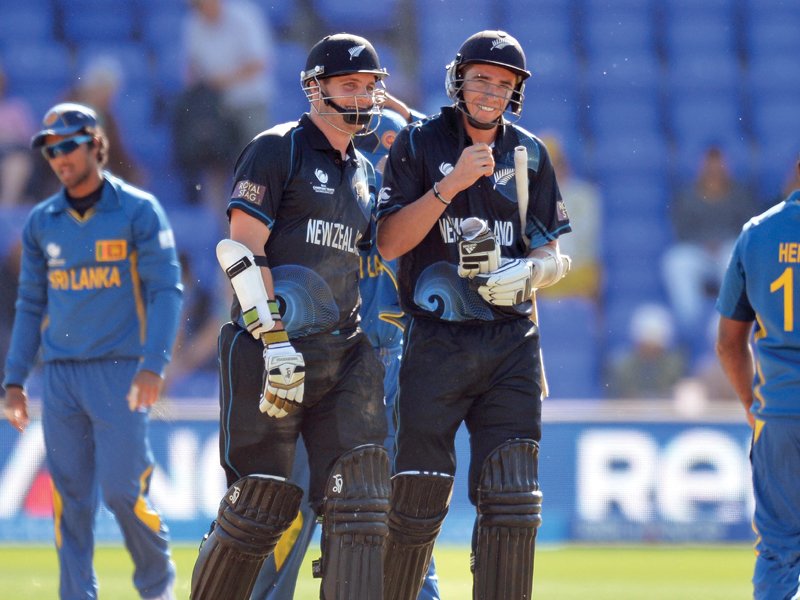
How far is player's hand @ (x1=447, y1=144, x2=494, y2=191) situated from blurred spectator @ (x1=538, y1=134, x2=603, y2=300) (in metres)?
7.61

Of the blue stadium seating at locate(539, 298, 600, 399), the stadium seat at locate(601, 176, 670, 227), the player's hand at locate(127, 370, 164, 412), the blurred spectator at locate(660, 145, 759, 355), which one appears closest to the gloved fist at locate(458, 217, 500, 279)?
the player's hand at locate(127, 370, 164, 412)

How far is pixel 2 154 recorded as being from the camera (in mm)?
12852

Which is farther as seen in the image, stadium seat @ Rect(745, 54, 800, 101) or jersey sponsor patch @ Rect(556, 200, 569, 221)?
stadium seat @ Rect(745, 54, 800, 101)

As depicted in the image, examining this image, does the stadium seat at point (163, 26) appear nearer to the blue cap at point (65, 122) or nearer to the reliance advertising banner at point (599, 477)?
the reliance advertising banner at point (599, 477)

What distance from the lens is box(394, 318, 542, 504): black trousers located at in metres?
5.22

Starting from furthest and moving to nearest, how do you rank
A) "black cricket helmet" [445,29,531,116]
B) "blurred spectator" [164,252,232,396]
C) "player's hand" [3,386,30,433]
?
"blurred spectator" [164,252,232,396] < "player's hand" [3,386,30,433] < "black cricket helmet" [445,29,531,116]

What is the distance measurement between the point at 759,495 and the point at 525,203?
138 centimetres

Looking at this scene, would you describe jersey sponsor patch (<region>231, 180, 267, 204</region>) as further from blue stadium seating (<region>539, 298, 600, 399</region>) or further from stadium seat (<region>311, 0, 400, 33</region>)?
stadium seat (<region>311, 0, 400, 33</region>)

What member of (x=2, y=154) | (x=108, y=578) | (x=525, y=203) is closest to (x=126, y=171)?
(x=2, y=154)

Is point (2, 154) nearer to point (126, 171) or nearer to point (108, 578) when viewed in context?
point (126, 171)

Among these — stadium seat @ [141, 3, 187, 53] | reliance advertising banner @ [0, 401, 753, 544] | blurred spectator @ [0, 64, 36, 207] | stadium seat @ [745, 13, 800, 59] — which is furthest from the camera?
stadium seat @ [745, 13, 800, 59]

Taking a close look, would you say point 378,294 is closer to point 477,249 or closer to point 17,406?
point 477,249

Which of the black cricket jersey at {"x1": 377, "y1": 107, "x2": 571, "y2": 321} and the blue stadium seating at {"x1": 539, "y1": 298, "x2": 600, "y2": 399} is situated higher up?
the blue stadium seating at {"x1": 539, "y1": 298, "x2": 600, "y2": 399}

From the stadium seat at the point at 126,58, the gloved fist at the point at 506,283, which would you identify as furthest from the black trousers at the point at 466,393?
the stadium seat at the point at 126,58
